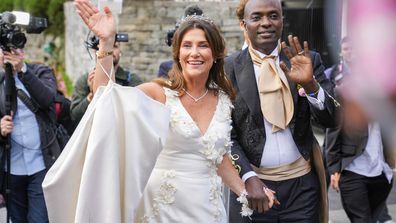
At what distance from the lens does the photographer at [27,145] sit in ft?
15.9

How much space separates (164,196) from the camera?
317 centimetres

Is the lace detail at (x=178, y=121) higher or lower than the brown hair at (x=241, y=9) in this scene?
lower

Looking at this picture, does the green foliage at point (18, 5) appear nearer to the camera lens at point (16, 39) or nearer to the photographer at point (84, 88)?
the photographer at point (84, 88)

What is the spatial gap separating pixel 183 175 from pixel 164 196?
15 cm

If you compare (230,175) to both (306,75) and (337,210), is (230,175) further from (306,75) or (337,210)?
(337,210)

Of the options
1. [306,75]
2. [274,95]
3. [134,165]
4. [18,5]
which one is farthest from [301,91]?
[18,5]

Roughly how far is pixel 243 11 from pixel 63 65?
16.7 metres

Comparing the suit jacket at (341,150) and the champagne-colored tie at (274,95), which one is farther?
the suit jacket at (341,150)

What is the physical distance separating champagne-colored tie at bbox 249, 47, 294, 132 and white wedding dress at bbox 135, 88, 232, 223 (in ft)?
1.32

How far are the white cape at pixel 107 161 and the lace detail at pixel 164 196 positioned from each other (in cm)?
22

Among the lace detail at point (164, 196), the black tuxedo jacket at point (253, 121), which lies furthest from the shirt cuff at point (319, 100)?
the lace detail at point (164, 196)

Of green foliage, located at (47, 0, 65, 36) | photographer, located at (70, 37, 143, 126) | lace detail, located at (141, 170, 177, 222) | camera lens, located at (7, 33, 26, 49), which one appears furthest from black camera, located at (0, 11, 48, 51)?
green foliage, located at (47, 0, 65, 36)

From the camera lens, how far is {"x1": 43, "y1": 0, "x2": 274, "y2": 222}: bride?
10.3 ft

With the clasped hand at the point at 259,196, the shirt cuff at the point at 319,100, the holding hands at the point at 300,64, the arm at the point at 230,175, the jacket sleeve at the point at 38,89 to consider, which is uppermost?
the holding hands at the point at 300,64
